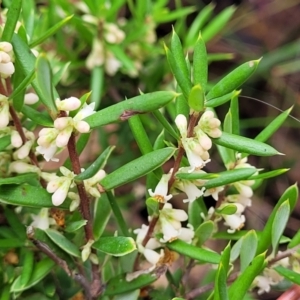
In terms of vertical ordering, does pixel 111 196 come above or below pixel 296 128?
above

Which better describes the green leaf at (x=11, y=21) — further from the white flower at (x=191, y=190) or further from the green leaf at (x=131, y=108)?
the white flower at (x=191, y=190)

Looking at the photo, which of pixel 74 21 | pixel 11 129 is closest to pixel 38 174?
pixel 11 129

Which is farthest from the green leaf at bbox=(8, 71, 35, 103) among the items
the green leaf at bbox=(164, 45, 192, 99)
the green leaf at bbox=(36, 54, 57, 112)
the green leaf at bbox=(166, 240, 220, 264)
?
the green leaf at bbox=(166, 240, 220, 264)

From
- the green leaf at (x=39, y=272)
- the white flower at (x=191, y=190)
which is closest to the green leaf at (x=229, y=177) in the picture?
the white flower at (x=191, y=190)

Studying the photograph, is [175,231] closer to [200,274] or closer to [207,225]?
[207,225]

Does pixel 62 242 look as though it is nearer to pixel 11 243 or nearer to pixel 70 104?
pixel 11 243

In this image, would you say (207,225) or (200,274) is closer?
(207,225)
